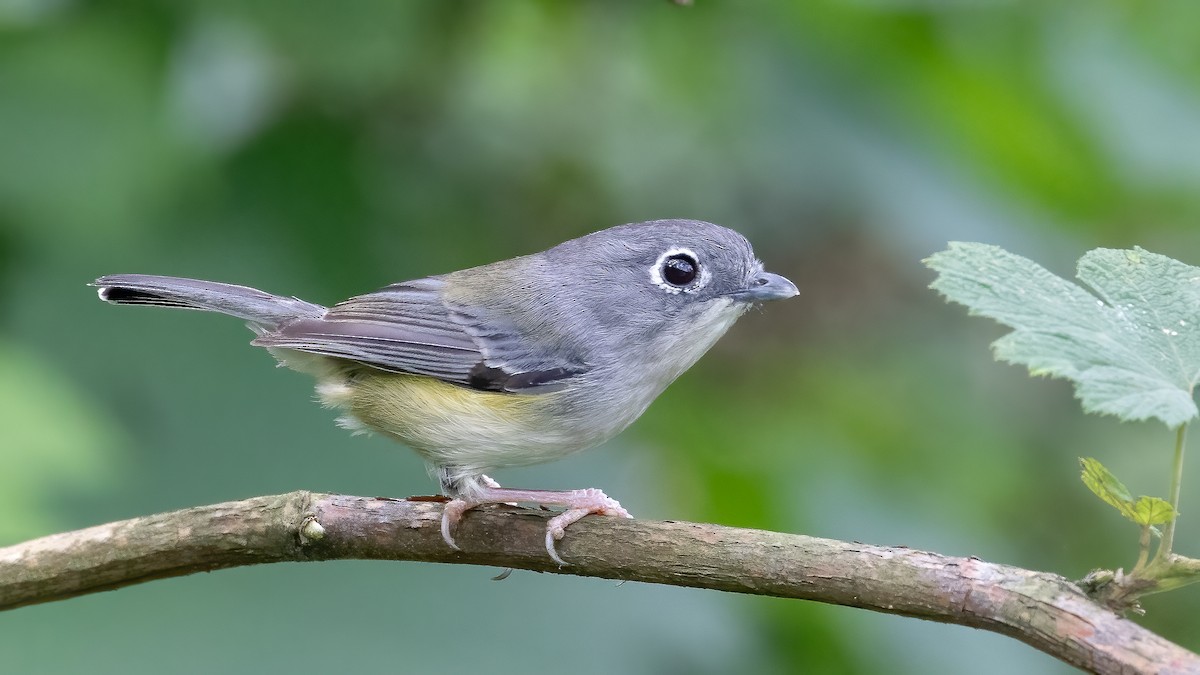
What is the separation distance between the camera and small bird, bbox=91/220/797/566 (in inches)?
131

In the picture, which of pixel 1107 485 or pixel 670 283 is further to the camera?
pixel 670 283

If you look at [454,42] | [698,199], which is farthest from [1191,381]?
[698,199]

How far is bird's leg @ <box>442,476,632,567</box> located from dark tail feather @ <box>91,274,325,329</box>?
0.89 metres

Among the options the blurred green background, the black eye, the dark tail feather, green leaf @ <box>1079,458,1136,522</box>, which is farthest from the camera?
the blurred green background

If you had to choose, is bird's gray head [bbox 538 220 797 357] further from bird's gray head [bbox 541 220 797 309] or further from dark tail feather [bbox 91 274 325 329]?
dark tail feather [bbox 91 274 325 329]

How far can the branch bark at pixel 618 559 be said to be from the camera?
194cm

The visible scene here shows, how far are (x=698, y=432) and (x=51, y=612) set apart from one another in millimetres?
2449

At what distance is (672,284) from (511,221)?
181cm

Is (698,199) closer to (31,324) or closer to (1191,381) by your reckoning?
(31,324)

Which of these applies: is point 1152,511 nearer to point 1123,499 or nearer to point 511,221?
point 1123,499

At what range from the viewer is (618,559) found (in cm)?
252

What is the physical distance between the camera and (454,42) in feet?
16.0

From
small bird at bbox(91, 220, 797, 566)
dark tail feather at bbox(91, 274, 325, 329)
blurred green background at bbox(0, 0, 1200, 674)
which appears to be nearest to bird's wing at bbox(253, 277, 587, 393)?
small bird at bbox(91, 220, 797, 566)

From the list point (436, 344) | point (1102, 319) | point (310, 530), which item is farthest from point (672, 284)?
point (1102, 319)
